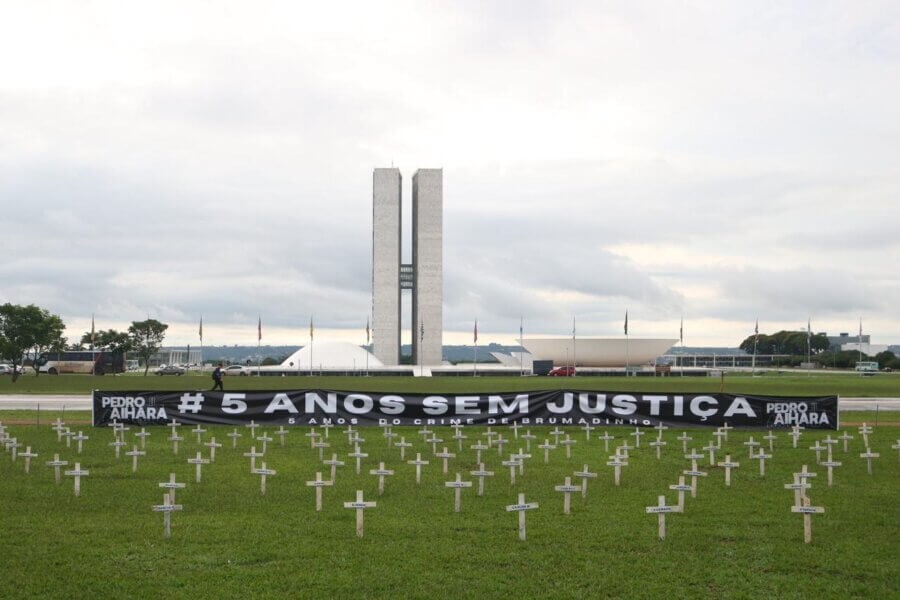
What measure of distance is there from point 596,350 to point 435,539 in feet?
360

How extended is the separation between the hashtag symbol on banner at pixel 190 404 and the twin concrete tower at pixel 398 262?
277 ft

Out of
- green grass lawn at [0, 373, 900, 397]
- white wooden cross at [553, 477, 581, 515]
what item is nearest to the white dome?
green grass lawn at [0, 373, 900, 397]

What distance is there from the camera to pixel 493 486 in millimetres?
18859

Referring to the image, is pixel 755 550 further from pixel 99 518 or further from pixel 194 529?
pixel 99 518

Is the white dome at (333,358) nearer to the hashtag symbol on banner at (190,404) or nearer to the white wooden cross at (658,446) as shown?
the hashtag symbol on banner at (190,404)

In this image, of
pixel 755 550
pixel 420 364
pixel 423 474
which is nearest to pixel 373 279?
pixel 420 364

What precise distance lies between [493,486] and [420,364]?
94.9 m

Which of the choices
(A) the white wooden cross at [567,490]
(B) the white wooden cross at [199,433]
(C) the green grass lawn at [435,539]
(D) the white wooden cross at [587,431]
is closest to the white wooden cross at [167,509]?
(C) the green grass lawn at [435,539]

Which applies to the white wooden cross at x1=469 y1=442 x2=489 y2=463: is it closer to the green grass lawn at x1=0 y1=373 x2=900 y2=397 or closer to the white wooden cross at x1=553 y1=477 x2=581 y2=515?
the white wooden cross at x1=553 y1=477 x2=581 y2=515

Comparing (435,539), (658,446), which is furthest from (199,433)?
(435,539)

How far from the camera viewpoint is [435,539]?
13648 mm

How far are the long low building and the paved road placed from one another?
225ft

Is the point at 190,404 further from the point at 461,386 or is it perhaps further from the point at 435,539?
the point at 461,386

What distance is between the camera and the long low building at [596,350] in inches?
4744
